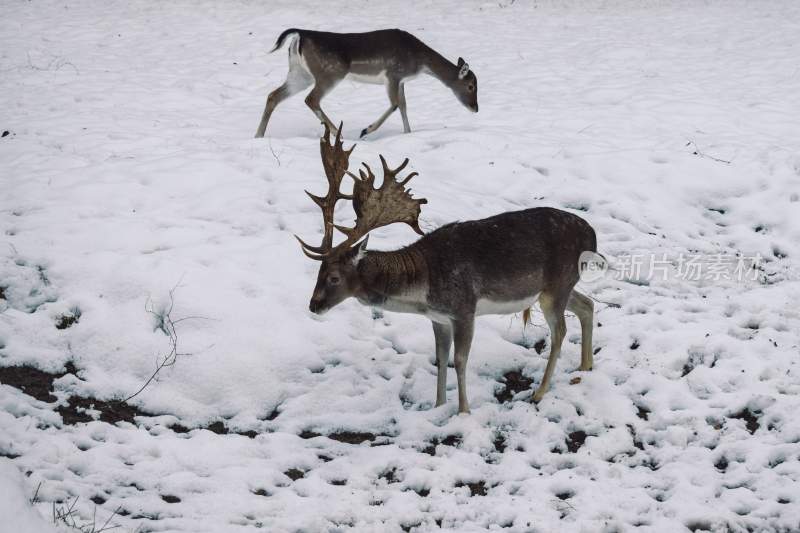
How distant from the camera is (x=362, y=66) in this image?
A: 10.8 meters

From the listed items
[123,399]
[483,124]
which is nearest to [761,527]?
[123,399]

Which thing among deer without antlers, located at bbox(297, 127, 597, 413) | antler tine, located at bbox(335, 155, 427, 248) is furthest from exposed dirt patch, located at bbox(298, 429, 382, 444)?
antler tine, located at bbox(335, 155, 427, 248)

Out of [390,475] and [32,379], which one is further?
[32,379]

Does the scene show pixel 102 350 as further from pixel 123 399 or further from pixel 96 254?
pixel 96 254

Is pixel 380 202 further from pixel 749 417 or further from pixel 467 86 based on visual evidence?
pixel 467 86

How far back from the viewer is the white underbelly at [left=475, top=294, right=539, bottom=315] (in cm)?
580

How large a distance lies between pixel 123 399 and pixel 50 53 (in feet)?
32.5

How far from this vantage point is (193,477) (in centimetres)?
494

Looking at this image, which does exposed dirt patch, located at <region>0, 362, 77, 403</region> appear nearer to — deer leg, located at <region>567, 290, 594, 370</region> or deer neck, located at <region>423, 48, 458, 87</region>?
deer leg, located at <region>567, 290, 594, 370</region>

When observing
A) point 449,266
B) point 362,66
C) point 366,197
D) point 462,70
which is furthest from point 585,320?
point 462,70

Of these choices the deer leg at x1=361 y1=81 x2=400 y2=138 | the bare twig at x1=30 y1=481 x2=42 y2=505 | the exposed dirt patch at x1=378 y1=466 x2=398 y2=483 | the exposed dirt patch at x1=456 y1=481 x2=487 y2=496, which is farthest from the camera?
the deer leg at x1=361 y1=81 x2=400 y2=138

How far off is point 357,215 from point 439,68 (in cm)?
634

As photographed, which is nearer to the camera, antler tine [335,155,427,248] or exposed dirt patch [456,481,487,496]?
exposed dirt patch [456,481,487,496]

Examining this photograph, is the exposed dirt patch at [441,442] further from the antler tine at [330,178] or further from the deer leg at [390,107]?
the deer leg at [390,107]
